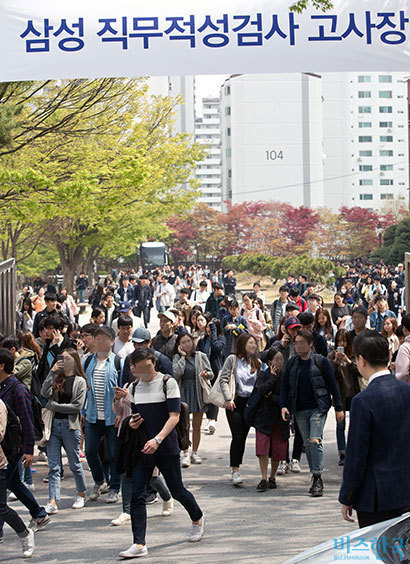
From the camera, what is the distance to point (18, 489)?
6.37 meters

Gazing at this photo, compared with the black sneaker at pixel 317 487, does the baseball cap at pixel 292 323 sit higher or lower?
higher

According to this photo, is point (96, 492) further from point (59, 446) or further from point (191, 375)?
point (191, 375)

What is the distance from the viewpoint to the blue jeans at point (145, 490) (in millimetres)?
6105

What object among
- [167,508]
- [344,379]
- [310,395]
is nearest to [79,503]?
[167,508]

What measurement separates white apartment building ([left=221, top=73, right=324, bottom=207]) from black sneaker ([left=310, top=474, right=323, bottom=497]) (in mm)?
99349

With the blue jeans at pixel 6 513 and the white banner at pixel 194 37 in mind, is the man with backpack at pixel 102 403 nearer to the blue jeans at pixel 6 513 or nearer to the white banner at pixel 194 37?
the blue jeans at pixel 6 513

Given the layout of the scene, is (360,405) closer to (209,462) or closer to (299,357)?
(299,357)

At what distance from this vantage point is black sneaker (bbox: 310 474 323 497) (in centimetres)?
781

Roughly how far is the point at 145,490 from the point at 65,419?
1.62 meters

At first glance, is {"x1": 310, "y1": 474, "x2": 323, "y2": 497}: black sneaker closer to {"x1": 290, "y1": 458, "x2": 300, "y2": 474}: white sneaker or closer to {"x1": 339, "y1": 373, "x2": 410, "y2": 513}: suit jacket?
{"x1": 290, "y1": 458, "x2": 300, "y2": 474}: white sneaker

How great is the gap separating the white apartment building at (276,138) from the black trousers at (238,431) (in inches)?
3891

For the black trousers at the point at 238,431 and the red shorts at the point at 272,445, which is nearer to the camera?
the red shorts at the point at 272,445

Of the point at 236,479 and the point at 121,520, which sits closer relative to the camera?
the point at 121,520

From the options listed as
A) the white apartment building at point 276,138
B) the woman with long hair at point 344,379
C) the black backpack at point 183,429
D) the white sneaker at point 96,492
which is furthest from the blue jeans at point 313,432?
the white apartment building at point 276,138
